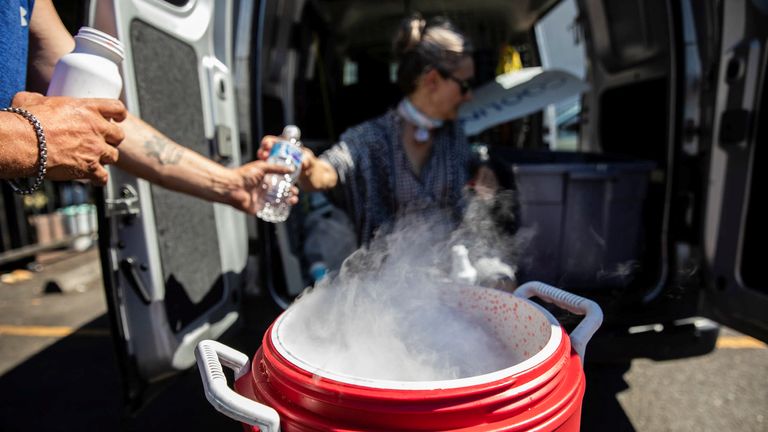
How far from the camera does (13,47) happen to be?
1177mm

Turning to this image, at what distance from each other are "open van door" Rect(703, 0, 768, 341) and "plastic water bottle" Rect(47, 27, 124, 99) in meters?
2.26

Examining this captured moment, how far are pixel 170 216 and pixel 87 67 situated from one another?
0.79 meters

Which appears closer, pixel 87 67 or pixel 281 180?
→ pixel 87 67

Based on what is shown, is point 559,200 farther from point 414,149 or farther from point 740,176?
point 414,149

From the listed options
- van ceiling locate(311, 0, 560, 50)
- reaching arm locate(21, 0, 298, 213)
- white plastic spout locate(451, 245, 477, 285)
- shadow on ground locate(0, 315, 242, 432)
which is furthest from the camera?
van ceiling locate(311, 0, 560, 50)

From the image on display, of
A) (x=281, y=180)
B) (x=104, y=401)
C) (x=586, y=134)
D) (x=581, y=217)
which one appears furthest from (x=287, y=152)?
(x=586, y=134)

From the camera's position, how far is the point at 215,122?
2033 millimetres

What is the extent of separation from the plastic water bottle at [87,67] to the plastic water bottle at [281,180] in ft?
2.12

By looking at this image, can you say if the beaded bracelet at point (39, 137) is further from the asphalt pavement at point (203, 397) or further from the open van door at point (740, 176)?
the open van door at point (740, 176)

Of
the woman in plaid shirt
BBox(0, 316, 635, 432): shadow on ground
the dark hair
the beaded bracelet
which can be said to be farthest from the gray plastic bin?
the beaded bracelet

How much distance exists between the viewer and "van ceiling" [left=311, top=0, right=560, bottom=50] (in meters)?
3.83

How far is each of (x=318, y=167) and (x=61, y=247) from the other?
5.84 meters

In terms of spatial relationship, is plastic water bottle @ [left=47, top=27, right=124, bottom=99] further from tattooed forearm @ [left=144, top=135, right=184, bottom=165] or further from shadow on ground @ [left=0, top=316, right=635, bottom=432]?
shadow on ground @ [left=0, top=316, right=635, bottom=432]

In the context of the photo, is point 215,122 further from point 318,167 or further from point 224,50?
point 318,167
